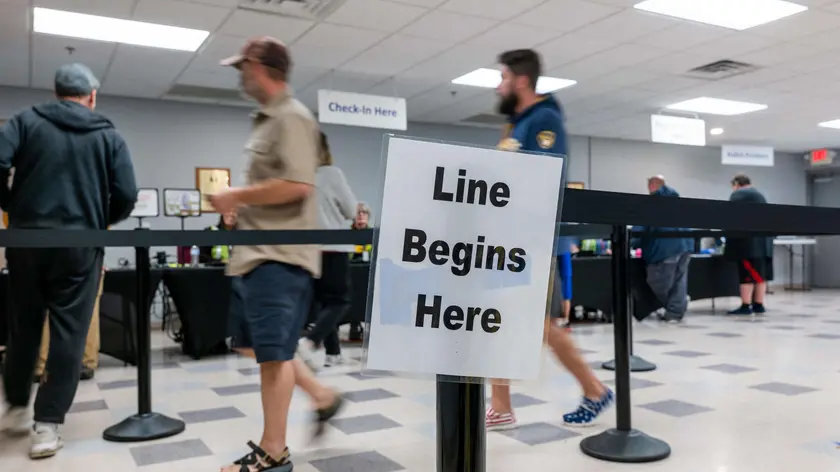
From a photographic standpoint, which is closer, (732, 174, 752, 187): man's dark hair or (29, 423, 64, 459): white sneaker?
(29, 423, 64, 459): white sneaker

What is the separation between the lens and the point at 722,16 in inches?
197

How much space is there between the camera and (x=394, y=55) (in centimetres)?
599

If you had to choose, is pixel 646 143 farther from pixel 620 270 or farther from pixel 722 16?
pixel 620 270

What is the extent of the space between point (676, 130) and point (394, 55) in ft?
13.7

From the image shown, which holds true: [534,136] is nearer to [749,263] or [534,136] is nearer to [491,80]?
[491,80]

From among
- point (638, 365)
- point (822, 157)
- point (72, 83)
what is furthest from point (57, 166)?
point (822, 157)

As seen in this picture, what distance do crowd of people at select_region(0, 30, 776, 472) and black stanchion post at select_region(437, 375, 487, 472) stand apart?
1.10 m

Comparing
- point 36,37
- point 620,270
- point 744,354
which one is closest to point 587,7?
point 744,354

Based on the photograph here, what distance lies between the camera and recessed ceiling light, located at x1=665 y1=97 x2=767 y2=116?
8016 mm

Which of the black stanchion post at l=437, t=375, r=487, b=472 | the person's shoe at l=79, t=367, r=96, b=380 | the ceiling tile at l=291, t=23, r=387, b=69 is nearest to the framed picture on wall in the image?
the ceiling tile at l=291, t=23, r=387, b=69

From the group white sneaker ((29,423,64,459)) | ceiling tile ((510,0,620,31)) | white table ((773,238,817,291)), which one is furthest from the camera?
white table ((773,238,817,291))

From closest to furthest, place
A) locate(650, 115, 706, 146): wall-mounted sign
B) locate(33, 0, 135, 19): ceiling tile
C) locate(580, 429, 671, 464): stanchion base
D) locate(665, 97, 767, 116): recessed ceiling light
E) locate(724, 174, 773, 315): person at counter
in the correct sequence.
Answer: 1. locate(580, 429, 671, 464): stanchion base
2. locate(33, 0, 135, 19): ceiling tile
3. locate(724, 174, 773, 315): person at counter
4. locate(665, 97, 767, 116): recessed ceiling light
5. locate(650, 115, 706, 146): wall-mounted sign

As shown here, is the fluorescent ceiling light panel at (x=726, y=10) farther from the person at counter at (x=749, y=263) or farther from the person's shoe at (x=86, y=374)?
the person's shoe at (x=86, y=374)

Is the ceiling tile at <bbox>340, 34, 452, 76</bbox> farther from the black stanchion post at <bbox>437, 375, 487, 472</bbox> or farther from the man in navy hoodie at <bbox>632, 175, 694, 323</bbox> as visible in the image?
the black stanchion post at <bbox>437, 375, 487, 472</bbox>
